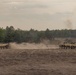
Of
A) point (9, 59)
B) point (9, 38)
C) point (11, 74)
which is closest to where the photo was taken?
point (11, 74)

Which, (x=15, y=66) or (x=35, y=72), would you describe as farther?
(x=15, y=66)

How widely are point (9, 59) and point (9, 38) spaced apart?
5649 centimetres

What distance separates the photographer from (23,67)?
22312 mm

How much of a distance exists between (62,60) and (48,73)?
5.62 meters

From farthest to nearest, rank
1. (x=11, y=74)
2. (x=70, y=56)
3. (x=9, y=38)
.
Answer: (x=9, y=38) < (x=70, y=56) < (x=11, y=74)

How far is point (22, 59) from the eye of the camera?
2617 cm

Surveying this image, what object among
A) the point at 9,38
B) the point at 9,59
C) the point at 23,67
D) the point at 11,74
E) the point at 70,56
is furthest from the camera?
the point at 9,38

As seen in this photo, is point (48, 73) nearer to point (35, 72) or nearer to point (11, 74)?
point (35, 72)

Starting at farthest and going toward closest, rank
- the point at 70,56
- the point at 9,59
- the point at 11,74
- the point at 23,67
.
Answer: the point at 70,56 < the point at 9,59 < the point at 23,67 < the point at 11,74

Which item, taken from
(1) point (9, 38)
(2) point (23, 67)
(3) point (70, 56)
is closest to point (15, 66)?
(2) point (23, 67)

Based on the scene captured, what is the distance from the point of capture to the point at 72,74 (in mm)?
20469

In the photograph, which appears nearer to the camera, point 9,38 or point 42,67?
point 42,67

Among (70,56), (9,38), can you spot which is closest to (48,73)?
(70,56)

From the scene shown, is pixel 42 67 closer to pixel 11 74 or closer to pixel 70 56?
pixel 11 74
